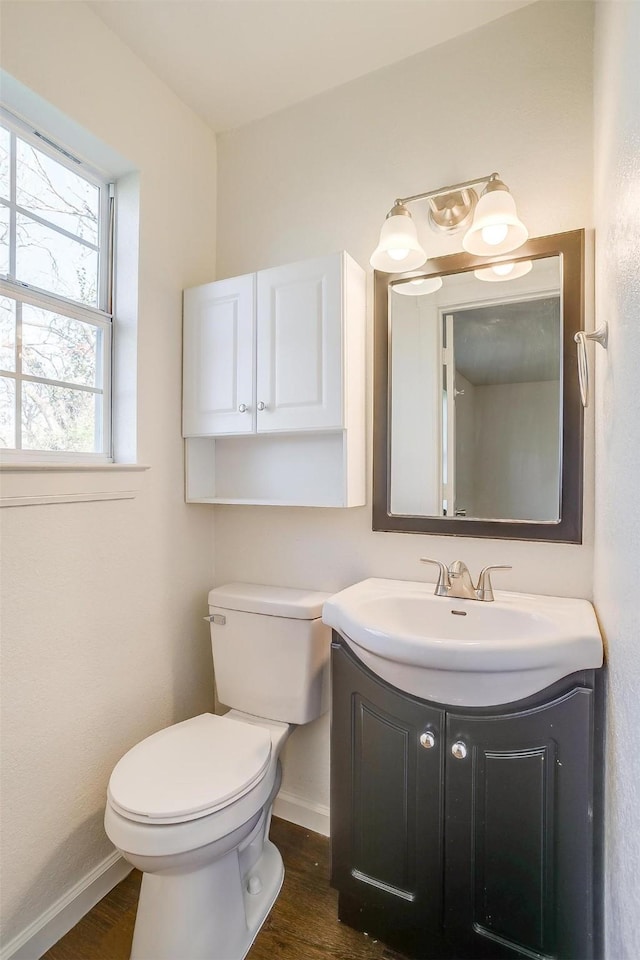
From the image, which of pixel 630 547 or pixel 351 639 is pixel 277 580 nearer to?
pixel 351 639

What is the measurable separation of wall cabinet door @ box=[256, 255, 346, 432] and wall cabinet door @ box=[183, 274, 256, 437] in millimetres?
46

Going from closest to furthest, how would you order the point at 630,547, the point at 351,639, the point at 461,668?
the point at 630,547 → the point at 461,668 → the point at 351,639

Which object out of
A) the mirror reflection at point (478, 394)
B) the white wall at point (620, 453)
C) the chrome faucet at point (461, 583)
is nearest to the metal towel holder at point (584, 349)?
the white wall at point (620, 453)

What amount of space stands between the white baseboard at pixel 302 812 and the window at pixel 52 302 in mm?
1416

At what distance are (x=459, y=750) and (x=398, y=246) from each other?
1.36 m

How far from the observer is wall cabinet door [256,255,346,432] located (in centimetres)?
146

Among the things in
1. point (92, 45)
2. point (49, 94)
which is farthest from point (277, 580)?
point (92, 45)

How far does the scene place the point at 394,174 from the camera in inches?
60.9

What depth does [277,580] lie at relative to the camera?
1770 millimetres

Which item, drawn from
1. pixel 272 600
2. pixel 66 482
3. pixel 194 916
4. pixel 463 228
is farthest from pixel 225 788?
pixel 463 228

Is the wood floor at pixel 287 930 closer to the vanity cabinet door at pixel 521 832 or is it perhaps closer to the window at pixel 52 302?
the vanity cabinet door at pixel 521 832

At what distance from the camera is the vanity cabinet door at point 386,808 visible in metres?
1.14

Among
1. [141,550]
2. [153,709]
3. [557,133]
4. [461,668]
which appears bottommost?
[153,709]

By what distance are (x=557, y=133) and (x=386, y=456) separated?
3.43 feet
